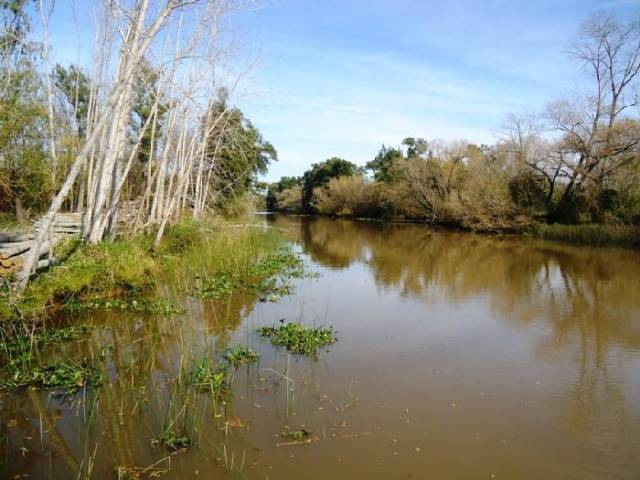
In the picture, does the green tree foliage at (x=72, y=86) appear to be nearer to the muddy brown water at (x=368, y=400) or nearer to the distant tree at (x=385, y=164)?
the muddy brown water at (x=368, y=400)

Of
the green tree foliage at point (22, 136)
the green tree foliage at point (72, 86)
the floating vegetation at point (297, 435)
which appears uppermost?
the green tree foliage at point (72, 86)

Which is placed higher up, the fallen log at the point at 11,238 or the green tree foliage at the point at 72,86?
the green tree foliage at the point at 72,86

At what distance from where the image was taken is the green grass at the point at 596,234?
2195cm

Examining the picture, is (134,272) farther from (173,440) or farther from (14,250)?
(173,440)

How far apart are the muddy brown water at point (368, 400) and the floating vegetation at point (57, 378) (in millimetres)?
242

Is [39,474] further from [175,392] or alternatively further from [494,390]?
[494,390]

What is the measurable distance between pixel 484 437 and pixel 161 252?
9.93 m

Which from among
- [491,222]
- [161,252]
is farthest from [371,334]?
[491,222]

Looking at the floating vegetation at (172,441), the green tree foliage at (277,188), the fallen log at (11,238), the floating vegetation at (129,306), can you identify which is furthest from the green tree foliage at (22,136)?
the green tree foliage at (277,188)

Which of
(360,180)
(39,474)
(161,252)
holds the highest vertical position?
(360,180)

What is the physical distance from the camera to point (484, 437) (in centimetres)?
431

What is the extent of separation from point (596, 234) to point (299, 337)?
22.0 metres

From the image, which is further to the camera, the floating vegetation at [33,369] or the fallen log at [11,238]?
the fallen log at [11,238]

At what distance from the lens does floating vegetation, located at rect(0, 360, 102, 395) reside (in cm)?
487
